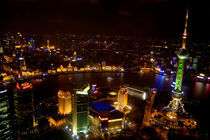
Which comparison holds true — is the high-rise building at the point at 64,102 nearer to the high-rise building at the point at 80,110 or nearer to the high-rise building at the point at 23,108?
the high-rise building at the point at 80,110

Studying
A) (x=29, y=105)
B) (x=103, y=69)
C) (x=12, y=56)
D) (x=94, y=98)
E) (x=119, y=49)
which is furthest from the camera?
(x=119, y=49)

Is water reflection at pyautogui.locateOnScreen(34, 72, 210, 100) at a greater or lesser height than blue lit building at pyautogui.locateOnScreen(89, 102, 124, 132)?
greater

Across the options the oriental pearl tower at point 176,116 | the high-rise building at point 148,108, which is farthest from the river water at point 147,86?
the oriental pearl tower at point 176,116

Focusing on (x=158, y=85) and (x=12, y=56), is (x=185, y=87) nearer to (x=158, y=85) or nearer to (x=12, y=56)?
(x=158, y=85)

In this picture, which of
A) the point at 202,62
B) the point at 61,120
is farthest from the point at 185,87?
the point at 61,120

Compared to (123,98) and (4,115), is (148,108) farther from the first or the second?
(4,115)

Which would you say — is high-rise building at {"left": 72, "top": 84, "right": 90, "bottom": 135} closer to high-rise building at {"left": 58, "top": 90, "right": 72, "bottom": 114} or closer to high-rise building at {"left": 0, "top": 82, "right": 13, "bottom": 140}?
high-rise building at {"left": 58, "top": 90, "right": 72, "bottom": 114}

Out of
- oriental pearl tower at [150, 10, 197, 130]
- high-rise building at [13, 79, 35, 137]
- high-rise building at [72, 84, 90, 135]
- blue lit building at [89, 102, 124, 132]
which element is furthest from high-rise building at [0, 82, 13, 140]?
oriental pearl tower at [150, 10, 197, 130]
